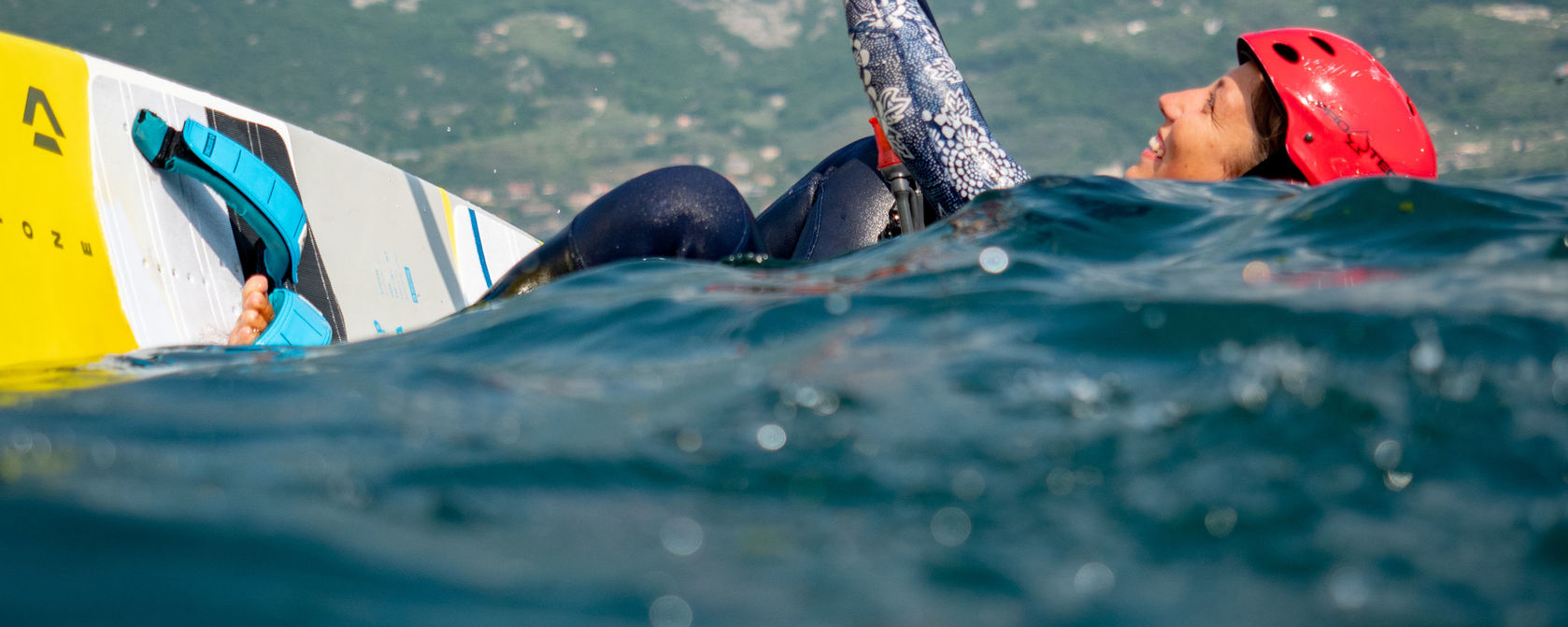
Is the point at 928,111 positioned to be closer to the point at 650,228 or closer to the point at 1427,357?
the point at 650,228

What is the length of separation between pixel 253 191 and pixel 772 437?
2.89 meters

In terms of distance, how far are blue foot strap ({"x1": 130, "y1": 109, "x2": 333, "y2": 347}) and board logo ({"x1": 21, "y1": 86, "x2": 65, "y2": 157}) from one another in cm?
24

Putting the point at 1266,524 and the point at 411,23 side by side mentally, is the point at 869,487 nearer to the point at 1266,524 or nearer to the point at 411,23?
the point at 1266,524

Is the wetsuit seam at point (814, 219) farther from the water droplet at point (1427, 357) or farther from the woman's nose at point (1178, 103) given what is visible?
the water droplet at point (1427, 357)

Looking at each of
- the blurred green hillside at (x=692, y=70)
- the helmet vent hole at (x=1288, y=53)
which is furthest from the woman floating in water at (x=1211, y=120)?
the blurred green hillside at (x=692, y=70)

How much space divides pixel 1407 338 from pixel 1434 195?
131 centimetres

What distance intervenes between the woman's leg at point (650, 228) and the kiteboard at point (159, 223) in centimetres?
110

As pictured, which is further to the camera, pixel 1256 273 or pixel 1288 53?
pixel 1288 53

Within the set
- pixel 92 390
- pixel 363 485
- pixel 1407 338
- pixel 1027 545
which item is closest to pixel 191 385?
pixel 92 390

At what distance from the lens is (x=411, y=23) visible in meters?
106

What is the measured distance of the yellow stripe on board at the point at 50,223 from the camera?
2693 millimetres

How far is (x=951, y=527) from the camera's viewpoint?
3.63ft

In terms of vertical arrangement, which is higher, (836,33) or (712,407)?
(836,33)

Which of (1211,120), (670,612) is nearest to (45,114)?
(670,612)
